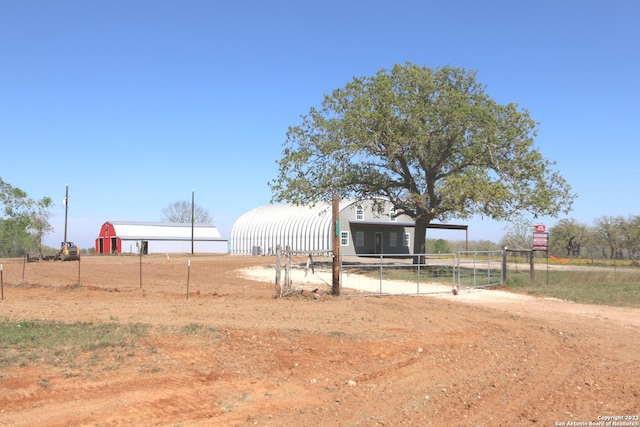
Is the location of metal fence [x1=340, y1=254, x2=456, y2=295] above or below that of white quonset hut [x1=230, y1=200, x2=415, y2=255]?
below

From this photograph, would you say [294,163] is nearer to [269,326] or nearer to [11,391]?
[269,326]

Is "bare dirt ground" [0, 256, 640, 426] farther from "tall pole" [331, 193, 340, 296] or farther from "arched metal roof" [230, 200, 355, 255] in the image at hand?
"arched metal roof" [230, 200, 355, 255]

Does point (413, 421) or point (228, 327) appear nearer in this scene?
point (413, 421)

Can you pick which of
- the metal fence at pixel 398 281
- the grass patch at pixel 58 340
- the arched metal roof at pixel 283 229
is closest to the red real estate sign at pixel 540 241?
the metal fence at pixel 398 281

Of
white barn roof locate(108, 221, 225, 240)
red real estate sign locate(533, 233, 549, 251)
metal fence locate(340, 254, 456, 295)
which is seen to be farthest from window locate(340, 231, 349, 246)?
white barn roof locate(108, 221, 225, 240)

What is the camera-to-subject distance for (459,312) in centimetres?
1555

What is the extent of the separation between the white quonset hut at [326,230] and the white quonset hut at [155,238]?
13007 millimetres

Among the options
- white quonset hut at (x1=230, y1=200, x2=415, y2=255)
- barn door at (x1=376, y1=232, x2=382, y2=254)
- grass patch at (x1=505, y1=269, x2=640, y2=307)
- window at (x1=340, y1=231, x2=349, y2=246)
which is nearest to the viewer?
grass patch at (x1=505, y1=269, x2=640, y2=307)

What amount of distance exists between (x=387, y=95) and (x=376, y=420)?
84.3 feet

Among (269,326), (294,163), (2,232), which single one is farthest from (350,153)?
(2,232)

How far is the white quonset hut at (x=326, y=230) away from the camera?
53906 millimetres

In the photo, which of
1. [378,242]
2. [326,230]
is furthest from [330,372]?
[378,242]

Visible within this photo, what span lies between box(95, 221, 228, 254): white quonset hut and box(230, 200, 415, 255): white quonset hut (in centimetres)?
1301

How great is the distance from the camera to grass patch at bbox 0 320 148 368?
8695 mm
